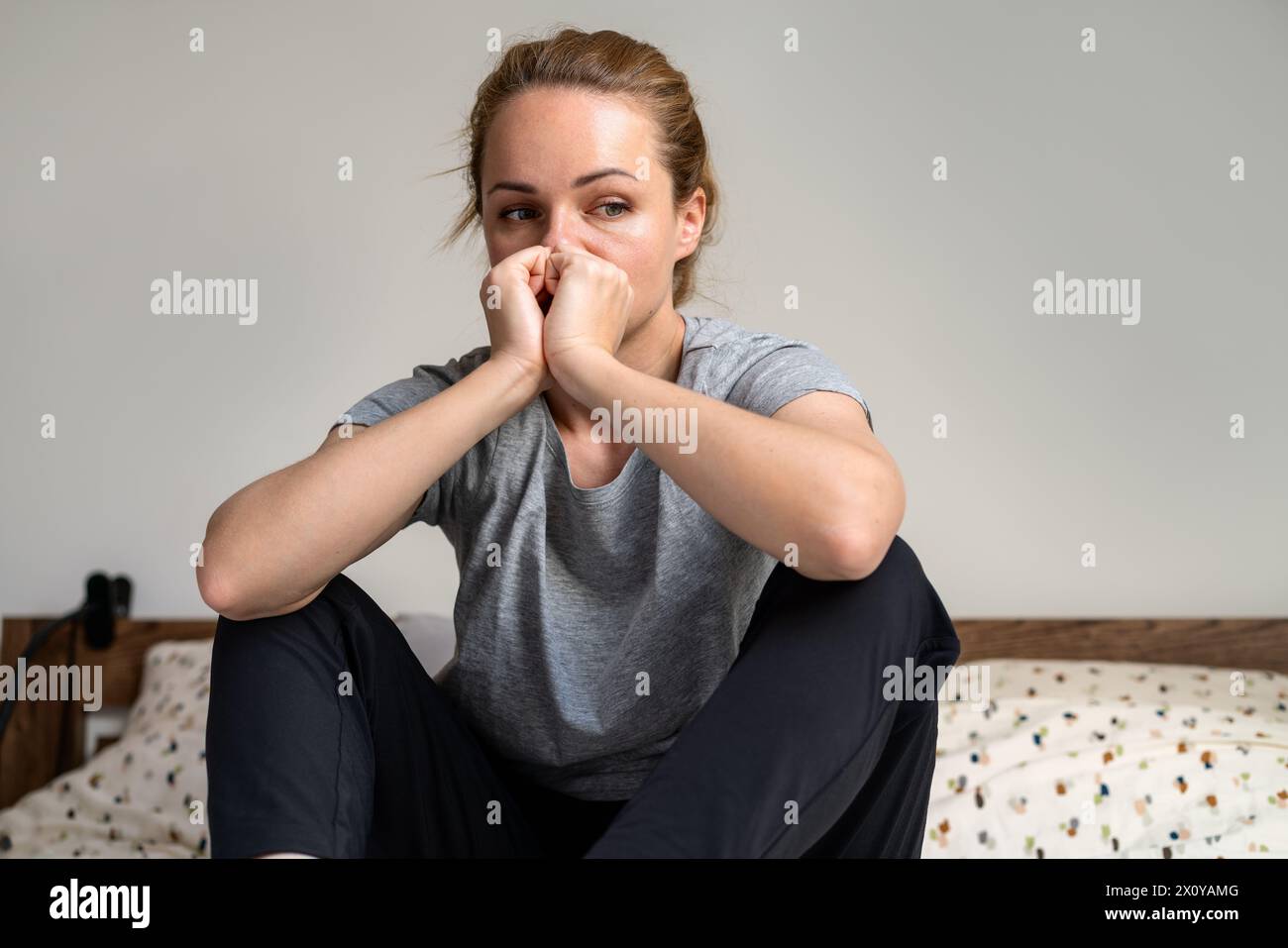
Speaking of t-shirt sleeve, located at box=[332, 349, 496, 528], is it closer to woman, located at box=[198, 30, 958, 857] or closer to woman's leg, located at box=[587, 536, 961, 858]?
woman, located at box=[198, 30, 958, 857]

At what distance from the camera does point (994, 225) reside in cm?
221

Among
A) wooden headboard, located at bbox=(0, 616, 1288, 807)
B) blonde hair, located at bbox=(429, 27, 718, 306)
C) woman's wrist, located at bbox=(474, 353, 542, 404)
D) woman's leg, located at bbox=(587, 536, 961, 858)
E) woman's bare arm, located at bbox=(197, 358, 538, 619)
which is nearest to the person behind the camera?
woman's leg, located at bbox=(587, 536, 961, 858)

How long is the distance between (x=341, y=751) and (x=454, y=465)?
35 cm

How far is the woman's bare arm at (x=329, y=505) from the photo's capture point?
2.92ft

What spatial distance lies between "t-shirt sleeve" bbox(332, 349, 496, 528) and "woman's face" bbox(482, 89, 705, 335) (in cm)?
14

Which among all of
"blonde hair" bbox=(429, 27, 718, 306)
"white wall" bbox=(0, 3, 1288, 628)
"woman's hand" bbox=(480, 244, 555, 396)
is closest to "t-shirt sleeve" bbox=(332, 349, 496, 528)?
"woman's hand" bbox=(480, 244, 555, 396)

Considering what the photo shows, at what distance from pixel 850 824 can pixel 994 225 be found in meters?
1.60

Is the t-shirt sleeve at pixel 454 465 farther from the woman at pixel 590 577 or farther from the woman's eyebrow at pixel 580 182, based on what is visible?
the woman's eyebrow at pixel 580 182

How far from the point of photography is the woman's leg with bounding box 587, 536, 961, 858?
737 mm

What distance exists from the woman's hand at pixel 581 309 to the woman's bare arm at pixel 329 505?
0.07m

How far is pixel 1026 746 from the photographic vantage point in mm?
1676

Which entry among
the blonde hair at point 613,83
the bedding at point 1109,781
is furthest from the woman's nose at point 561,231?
the bedding at point 1109,781

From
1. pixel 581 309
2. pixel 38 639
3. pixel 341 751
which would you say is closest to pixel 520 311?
pixel 581 309
